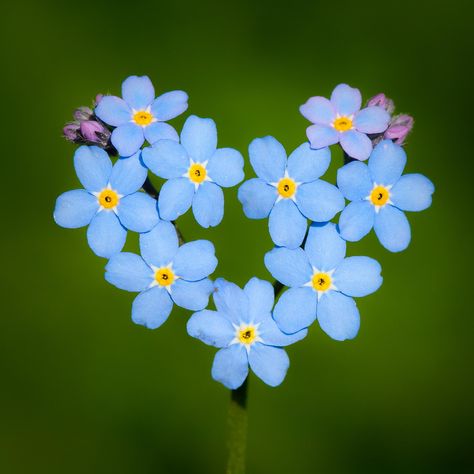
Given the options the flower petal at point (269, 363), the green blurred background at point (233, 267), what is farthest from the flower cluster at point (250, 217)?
the green blurred background at point (233, 267)

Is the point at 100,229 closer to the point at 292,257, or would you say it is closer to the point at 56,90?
the point at 292,257

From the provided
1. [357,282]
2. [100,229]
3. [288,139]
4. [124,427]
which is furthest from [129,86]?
[124,427]

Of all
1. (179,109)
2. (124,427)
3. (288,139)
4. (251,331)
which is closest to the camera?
(251,331)

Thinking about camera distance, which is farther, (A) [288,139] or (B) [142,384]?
(A) [288,139]

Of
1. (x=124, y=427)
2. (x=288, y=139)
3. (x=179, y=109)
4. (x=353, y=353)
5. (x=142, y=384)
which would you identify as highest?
(x=288, y=139)

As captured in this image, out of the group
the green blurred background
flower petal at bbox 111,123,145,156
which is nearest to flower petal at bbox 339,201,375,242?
flower petal at bbox 111,123,145,156

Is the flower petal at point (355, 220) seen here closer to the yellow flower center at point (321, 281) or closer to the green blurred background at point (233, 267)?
the yellow flower center at point (321, 281)

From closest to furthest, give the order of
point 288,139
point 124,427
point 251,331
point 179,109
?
point 251,331, point 179,109, point 124,427, point 288,139
